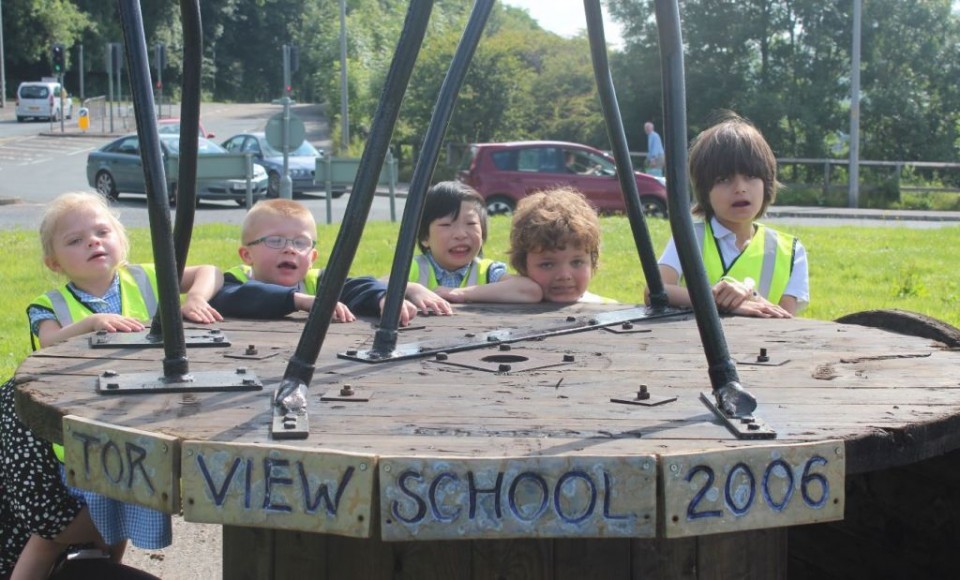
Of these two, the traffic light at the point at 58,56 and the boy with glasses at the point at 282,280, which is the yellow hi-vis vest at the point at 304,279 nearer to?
the boy with glasses at the point at 282,280

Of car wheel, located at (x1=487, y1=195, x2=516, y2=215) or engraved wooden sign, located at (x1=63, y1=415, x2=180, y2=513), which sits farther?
car wheel, located at (x1=487, y1=195, x2=516, y2=215)

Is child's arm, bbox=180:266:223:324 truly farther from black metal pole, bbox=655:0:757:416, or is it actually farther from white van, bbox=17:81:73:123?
white van, bbox=17:81:73:123

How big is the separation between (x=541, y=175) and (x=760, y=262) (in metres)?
15.3

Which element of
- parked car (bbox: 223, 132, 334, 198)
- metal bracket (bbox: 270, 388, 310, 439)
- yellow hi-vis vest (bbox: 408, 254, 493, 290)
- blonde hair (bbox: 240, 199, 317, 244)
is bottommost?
metal bracket (bbox: 270, 388, 310, 439)

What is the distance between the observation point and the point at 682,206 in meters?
2.28

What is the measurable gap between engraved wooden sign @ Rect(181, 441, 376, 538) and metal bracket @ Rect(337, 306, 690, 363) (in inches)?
32.3

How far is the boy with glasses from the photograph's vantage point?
336 centimetres

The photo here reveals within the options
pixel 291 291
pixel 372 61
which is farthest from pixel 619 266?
pixel 372 61

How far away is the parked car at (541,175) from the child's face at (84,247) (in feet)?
49.8

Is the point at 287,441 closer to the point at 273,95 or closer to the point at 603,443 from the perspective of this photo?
A: the point at 603,443

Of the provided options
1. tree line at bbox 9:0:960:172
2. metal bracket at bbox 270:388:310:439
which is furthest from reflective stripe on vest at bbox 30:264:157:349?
tree line at bbox 9:0:960:172

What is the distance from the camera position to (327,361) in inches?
106

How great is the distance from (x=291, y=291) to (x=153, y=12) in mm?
52459

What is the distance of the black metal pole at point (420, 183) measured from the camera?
8.82ft
